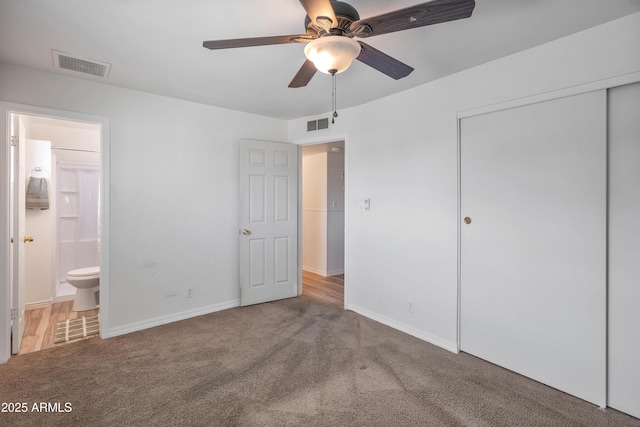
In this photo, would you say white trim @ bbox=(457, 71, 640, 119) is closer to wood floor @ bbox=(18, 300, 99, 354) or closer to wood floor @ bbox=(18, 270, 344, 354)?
wood floor @ bbox=(18, 270, 344, 354)

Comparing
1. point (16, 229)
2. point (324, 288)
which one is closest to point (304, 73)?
point (16, 229)

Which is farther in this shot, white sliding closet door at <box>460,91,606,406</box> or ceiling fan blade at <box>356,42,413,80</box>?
white sliding closet door at <box>460,91,606,406</box>

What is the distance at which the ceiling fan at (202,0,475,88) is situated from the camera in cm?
130

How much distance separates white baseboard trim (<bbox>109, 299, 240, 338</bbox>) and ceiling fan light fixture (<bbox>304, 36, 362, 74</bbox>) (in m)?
3.03

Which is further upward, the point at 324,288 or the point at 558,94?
the point at 558,94

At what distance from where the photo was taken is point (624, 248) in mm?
1876

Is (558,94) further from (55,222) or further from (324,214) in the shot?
(55,222)

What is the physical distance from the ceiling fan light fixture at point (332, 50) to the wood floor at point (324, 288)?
3.02 m

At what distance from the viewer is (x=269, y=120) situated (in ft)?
13.4

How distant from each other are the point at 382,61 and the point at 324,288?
3.55 meters

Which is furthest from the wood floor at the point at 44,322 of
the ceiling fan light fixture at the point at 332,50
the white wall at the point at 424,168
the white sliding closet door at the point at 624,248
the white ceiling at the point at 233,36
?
the white sliding closet door at the point at 624,248

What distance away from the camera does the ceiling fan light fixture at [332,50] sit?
4.72 feet

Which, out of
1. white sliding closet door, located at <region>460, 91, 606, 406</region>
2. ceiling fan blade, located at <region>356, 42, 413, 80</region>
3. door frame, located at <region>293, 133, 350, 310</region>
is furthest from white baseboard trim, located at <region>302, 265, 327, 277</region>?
ceiling fan blade, located at <region>356, 42, 413, 80</region>

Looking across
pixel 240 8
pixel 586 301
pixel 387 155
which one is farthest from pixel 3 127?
pixel 586 301
